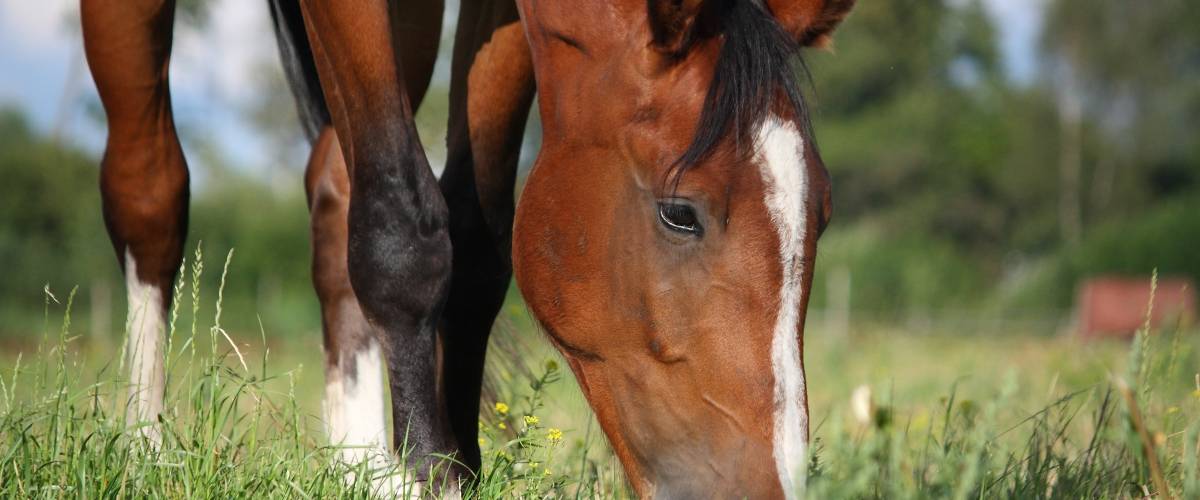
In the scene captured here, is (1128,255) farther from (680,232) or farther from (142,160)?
(680,232)

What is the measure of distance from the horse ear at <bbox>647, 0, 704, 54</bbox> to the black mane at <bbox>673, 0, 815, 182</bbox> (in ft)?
0.20

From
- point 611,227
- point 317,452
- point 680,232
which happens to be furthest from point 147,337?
point 680,232

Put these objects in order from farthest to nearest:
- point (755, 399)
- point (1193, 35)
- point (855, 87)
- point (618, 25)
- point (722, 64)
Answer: point (855, 87) → point (1193, 35) → point (618, 25) → point (722, 64) → point (755, 399)

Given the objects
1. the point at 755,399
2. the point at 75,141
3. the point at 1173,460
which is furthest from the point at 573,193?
the point at 75,141

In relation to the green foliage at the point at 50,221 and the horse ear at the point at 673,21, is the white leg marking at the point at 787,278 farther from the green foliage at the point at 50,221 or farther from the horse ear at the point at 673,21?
the green foliage at the point at 50,221

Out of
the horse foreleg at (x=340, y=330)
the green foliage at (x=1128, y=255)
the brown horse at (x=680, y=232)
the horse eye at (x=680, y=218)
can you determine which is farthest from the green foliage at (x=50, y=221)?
the green foliage at (x=1128, y=255)

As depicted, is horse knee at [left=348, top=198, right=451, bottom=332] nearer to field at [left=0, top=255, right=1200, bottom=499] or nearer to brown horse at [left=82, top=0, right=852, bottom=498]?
brown horse at [left=82, top=0, right=852, bottom=498]

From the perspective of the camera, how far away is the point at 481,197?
10.1ft

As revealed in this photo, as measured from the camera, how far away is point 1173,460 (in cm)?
286

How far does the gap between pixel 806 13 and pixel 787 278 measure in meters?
0.74

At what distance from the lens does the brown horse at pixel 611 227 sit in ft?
6.98

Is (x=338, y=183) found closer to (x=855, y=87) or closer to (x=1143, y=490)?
(x=1143, y=490)

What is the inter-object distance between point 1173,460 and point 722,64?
1.67m

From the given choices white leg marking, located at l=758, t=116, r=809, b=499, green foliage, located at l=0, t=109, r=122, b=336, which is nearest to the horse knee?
white leg marking, located at l=758, t=116, r=809, b=499
